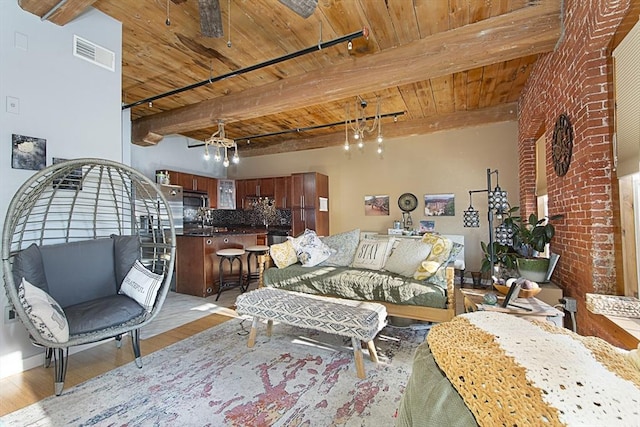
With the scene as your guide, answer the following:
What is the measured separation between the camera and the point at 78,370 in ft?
7.73

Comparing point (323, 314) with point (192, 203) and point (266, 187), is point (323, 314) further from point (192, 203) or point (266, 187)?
point (192, 203)

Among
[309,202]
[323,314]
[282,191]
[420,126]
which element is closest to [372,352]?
[323,314]

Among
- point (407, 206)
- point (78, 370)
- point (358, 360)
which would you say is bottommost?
point (78, 370)

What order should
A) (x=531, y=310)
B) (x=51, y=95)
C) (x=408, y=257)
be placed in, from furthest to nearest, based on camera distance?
(x=408, y=257), (x=51, y=95), (x=531, y=310)

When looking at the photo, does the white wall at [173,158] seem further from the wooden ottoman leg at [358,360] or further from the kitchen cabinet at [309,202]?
the wooden ottoman leg at [358,360]

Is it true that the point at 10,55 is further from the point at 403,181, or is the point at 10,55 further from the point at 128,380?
the point at 403,181

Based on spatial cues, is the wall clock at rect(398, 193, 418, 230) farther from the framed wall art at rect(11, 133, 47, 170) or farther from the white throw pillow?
the framed wall art at rect(11, 133, 47, 170)

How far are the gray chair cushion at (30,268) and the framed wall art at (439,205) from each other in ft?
18.4

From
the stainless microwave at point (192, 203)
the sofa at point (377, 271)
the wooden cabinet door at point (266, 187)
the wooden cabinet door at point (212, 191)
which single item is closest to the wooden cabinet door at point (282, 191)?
the wooden cabinet door at point (266, 187)

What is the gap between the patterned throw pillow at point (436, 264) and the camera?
9.67ft

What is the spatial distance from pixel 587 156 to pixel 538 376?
7.70 ft

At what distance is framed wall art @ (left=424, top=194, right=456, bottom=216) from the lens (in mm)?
5590

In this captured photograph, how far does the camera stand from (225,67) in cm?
375

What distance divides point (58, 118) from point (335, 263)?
325 centimetres
